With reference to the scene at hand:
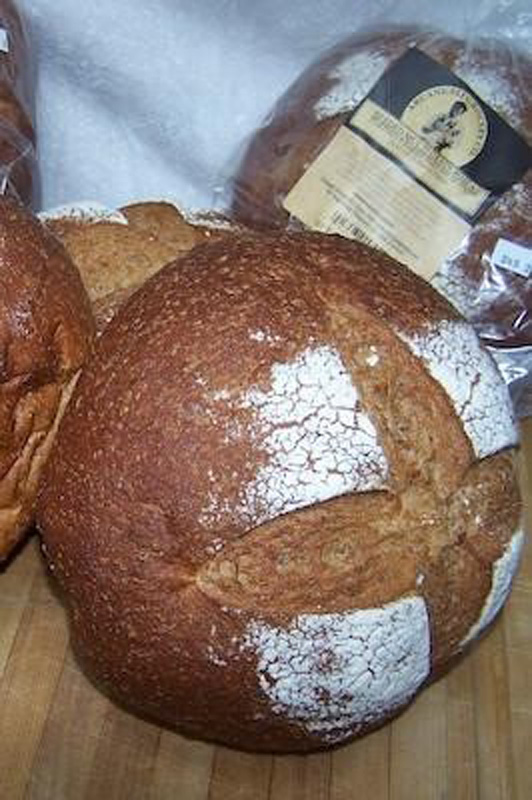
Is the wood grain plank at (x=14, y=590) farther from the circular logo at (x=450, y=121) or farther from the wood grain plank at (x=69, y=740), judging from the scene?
the circular logo at (x=450, y=121)

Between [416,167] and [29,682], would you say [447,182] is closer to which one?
[416,167]

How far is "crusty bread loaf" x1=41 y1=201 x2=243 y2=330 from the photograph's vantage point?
1207 millimetres

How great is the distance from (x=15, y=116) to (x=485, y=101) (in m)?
0.54

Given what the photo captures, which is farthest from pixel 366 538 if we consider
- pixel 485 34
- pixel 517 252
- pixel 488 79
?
pixel 485 34

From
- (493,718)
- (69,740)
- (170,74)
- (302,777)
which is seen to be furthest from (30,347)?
(170,74)

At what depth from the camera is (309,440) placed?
0.94 m

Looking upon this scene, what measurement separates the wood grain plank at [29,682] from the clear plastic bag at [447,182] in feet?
1.77

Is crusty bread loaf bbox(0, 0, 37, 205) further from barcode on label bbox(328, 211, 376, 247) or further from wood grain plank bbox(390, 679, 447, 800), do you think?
wood grain plank bbox(390, 679, 447, 800)

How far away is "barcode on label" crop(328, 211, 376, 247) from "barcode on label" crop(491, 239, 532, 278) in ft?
0.47

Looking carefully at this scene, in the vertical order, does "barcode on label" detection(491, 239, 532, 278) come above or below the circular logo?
below

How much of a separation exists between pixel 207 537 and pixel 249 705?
15cm

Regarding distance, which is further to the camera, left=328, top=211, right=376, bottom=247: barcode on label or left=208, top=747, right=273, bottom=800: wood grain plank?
left=328, top=211, right=376, bottom=247: barcode on label

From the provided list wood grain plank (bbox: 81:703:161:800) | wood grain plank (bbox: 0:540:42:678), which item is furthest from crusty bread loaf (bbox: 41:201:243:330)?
wood grain plank (bbox: 81:703:161:800)

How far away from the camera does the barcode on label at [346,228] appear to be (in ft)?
4.49
